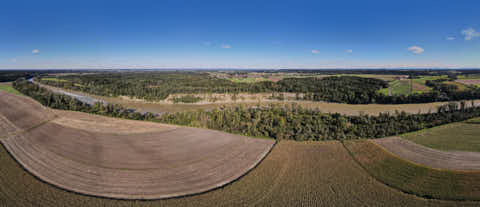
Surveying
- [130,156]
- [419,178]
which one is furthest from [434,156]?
[130,156]

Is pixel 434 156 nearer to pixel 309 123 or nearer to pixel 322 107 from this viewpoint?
pixel 309 123

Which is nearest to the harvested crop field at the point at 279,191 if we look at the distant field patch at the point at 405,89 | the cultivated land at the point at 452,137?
the cultivated land at the point at 452,137

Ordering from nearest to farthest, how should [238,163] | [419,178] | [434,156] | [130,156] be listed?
[419,178], [238,163], [434,156], [130,156]

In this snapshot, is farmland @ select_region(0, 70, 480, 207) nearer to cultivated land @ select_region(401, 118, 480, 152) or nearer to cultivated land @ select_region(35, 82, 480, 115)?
cultivated land @ select_region(401, 118, 480, 152)

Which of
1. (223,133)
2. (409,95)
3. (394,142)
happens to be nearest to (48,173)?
(223,133)

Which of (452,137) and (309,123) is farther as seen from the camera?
(309,123)

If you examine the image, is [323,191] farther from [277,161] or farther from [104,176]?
[104,176]
